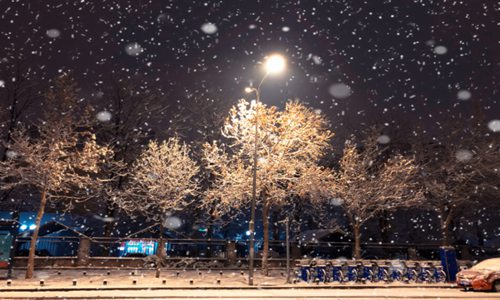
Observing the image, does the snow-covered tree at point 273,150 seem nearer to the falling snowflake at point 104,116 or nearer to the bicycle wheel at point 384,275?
the bicycle wheel at point 384,275

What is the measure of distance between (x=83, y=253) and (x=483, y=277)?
20722 mm

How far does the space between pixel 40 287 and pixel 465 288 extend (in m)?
17.3

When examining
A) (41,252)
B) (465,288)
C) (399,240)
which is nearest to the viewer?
(465,288)

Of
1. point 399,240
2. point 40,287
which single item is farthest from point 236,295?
point 399,240

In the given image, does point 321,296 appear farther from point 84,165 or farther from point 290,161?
point 84,165

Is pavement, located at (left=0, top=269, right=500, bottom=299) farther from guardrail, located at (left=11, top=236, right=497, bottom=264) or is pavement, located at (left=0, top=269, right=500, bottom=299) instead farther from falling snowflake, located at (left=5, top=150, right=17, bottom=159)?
falling snowflake, located at (left=5, top=150, right=17, bottom=159)

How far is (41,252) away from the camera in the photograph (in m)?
25.2

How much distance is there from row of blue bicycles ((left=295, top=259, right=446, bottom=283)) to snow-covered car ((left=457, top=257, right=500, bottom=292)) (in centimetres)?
273

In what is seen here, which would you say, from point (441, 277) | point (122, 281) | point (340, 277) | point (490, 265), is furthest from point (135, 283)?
point (490, 265)

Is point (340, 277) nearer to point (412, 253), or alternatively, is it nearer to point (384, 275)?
point (384, 275)

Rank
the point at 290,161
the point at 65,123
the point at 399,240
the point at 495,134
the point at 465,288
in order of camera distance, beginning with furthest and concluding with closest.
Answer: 1. the point at 399,240
2. the point at 495,134
3. the point at 290,161
4. the point at 65,123
5. the point at 465,288

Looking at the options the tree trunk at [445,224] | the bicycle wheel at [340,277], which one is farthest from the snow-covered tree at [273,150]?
the tree trunk at [445,224]

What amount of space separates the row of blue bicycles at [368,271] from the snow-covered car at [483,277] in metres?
2.73

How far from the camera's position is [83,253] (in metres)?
22.0
